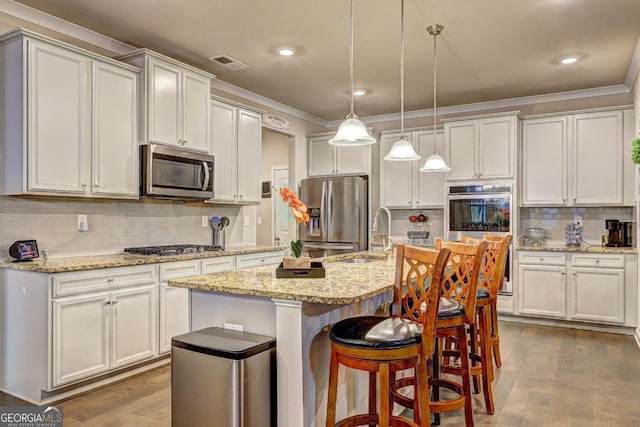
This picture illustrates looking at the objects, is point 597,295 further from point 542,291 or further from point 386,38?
point 386,38

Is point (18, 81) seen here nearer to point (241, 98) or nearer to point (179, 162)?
point (179, 162)

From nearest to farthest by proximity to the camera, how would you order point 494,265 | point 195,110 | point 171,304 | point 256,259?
point 494,265
point 171,304
point 195,110
point 256,259

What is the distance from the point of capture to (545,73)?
181 inches

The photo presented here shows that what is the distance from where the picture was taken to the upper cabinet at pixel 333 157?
19.7 feet

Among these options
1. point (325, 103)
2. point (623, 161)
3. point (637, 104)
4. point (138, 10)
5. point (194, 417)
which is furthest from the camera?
point (325, 103)

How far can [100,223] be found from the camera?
3697mm

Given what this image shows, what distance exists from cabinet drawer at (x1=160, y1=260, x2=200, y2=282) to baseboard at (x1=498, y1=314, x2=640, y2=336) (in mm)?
3573

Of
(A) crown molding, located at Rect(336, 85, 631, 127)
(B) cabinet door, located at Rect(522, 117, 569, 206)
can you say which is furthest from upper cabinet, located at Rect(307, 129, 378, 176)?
(B) cabinet door, located at Rect(522, 117, 569, 206)

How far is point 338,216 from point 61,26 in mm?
3604

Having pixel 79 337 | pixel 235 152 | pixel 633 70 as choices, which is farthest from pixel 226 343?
pixel 633 70

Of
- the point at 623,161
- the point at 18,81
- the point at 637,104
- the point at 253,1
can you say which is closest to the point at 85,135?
the point at 18,81

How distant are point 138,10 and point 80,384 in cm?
265

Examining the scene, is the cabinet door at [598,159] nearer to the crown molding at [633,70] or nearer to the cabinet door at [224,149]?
the crown molding at [633,70]

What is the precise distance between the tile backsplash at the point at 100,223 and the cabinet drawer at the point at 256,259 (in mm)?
605
